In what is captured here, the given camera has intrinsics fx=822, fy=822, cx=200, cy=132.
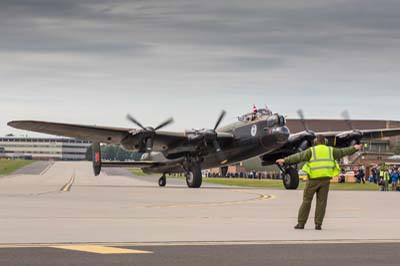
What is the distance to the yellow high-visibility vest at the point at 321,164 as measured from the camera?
18.0 metres

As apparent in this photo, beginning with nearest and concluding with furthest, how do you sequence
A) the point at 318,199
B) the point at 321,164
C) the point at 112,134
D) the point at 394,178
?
the point at 318,199
the point at 321,164
the point at 112,134
the point at 394,178

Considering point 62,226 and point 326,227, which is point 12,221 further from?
point 326,227

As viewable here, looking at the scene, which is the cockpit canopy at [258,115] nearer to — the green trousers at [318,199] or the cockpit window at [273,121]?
the cockpit window at [273,121]

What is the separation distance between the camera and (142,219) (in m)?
20.5

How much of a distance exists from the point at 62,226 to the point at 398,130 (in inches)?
1426

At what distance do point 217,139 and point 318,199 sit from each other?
1198 inches

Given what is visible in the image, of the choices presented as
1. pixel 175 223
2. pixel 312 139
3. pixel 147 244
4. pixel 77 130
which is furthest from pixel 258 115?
pixel 147 244

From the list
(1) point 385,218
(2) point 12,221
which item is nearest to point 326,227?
(1) point 385,218

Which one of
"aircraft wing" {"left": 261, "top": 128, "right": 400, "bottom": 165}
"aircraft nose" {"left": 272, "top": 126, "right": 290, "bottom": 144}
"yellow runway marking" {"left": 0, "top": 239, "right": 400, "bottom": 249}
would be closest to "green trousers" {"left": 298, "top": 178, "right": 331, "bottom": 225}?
"yellow runway marking" {"left": 0, "top": 239, "right": 400, "bottom": 249}

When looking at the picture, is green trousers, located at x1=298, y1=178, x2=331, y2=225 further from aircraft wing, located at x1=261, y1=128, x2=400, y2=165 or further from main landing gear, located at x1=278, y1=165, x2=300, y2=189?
main landing gear, located at x1=278, y1=165, x2=300, y2=189

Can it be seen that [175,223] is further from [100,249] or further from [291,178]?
[291,178]

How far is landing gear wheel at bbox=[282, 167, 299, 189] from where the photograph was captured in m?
48.4

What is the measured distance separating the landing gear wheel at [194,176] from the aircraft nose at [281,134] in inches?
246

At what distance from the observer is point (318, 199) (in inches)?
707
